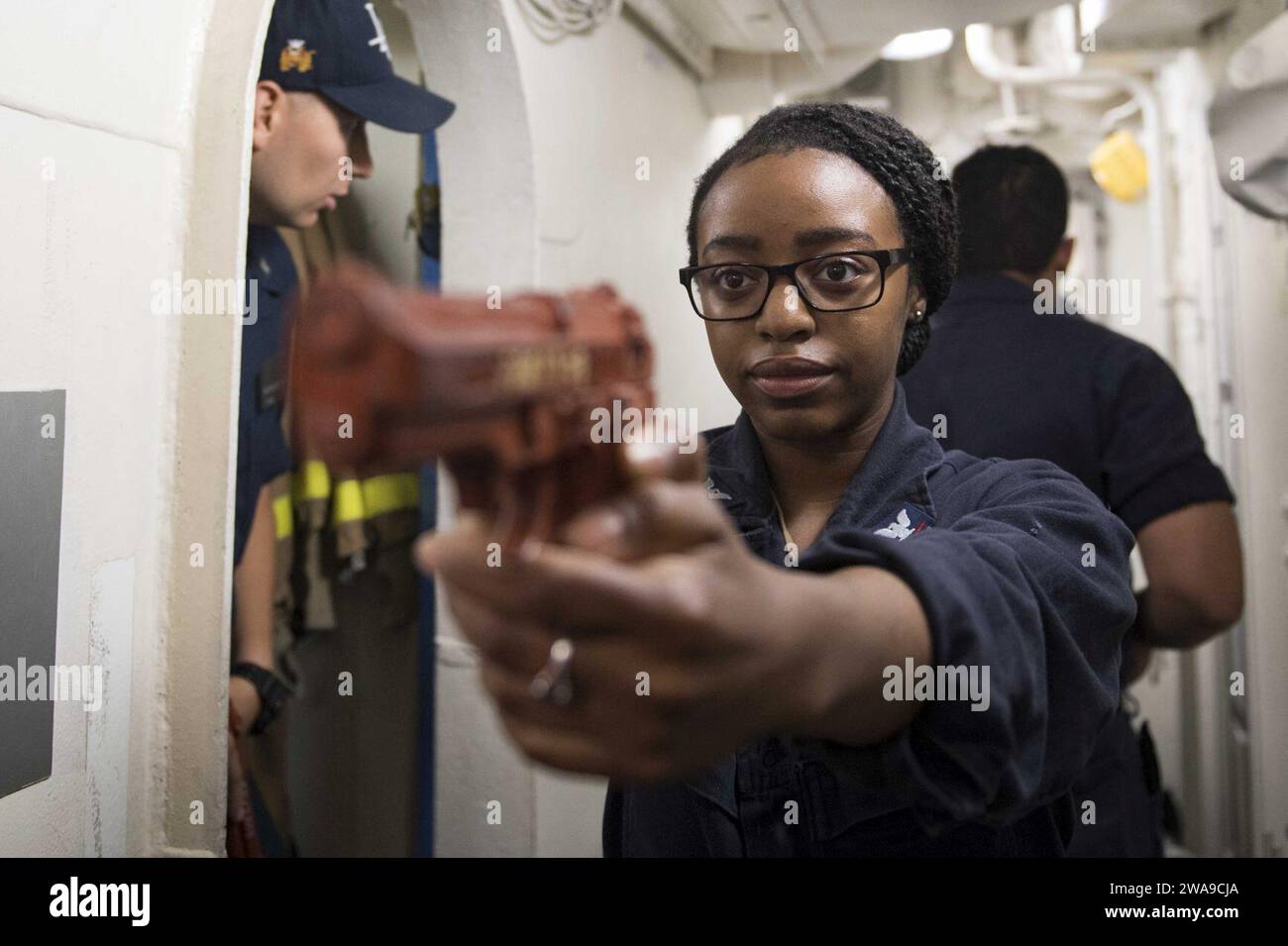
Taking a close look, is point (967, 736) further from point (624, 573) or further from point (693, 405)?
point (693, 405)

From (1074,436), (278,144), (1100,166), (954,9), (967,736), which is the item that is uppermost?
(1100,166)

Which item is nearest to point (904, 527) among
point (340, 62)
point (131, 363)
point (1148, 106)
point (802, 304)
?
point (802, 304)

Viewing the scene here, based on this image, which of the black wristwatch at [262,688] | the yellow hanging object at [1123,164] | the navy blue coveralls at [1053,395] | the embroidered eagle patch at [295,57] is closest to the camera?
the navy blue coveralls at [1053,395]

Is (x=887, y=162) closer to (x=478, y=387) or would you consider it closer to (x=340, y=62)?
(x=478, y=387)

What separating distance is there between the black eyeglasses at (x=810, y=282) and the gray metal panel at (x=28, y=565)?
16.9 inches

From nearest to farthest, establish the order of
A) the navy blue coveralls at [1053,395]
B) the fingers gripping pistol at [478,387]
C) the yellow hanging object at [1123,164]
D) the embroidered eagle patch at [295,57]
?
the fingers gripping pistol at [478,387]
the navy blue coveralls at [1053,395]
the embroidered eagle patch at [295,57]
the yellow hanging object at [1123,164]

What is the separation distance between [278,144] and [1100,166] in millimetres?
2331

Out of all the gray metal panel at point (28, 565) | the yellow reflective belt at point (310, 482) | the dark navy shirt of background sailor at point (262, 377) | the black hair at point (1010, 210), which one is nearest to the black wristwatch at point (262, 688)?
the dark navy shirt of background sailor at point (262, 377)

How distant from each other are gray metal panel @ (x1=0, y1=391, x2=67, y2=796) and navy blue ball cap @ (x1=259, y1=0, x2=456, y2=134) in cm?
46

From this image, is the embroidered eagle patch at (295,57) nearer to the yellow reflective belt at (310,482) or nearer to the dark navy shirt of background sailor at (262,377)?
the dark navy shirt of background sailor at (262,377)

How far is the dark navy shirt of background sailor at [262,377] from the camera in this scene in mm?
1079

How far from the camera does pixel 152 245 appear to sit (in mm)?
689
